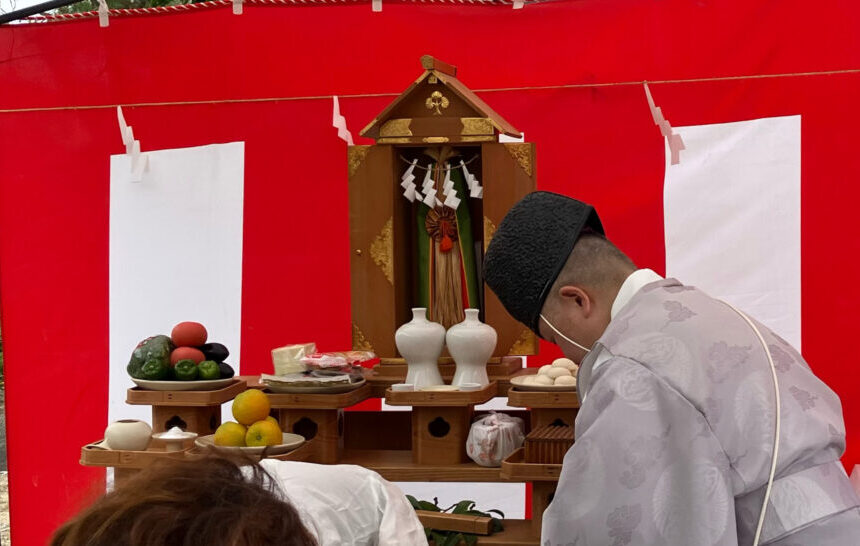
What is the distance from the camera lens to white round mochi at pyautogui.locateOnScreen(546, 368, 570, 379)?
2.76m

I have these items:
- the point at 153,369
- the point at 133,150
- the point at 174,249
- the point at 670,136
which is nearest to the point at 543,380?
the point at 153,369

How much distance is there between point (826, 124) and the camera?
357 centimetres

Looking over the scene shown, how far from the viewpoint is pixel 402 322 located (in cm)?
301

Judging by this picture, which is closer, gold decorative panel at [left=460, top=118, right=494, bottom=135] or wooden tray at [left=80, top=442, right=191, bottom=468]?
wooden tray at [left=80, top=442, right=191, bottom=468]

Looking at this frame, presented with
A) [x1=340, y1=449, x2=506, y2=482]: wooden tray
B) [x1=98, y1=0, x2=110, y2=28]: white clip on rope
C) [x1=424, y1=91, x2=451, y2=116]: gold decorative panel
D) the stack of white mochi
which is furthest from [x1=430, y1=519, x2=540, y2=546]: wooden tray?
[x1=98, y1=0, x2=110, y2=28]: white clip on rope

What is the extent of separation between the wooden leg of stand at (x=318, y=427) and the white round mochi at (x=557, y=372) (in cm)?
59

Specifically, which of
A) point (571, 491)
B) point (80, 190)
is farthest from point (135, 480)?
point (80, 190)

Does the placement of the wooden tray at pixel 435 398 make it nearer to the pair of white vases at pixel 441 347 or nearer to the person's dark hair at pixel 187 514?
the pair of white vases at pixel 441 347

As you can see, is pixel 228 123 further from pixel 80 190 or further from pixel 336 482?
pixel 336 482

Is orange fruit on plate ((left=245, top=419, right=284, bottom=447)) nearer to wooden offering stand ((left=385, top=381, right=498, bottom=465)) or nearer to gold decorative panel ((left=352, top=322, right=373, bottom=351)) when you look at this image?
wooden offering stand ((left=385, top=381, right=498, bottom=465))

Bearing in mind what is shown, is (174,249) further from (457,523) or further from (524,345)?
(457,523)

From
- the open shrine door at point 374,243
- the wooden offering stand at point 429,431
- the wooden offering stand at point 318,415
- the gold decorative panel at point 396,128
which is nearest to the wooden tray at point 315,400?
the wooden offering stand at point 318,415

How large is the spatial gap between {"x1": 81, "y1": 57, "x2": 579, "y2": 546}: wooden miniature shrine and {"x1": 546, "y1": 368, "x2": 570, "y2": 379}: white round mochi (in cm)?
7

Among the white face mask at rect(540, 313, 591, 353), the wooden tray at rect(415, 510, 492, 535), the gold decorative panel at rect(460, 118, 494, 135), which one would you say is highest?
the gold decorative panel at rect(460, 118, 494, 135)
